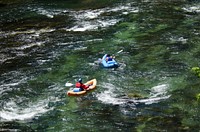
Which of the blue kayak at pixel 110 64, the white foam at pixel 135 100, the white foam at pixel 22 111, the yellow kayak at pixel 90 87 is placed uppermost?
the blue kayak at pixel 110 64

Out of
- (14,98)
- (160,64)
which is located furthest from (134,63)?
(14,98)

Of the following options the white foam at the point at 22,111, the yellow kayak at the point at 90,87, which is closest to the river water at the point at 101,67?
the white foam at the point at 22,111

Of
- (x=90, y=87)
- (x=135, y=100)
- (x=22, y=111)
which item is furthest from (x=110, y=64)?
(x=22, y=111)

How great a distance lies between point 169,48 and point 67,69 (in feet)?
16.9

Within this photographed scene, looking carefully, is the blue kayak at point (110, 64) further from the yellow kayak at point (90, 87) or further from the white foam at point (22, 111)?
the white foam at point (22, 111)

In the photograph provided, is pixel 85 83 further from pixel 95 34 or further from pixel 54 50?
pixel 95 34

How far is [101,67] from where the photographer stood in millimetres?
16906

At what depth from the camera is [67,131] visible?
1196cm

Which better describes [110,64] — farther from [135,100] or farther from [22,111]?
[22,111]

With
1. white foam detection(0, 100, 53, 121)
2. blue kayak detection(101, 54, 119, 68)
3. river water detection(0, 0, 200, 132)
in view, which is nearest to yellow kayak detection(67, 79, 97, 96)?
river water detection(0, 0, 200, 132)

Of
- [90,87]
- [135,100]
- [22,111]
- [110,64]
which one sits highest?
[110,64]

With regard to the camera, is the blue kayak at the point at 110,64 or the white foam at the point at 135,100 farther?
the blue kayak at the point at 110,64

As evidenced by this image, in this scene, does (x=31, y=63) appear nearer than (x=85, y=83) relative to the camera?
No

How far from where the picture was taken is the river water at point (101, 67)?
12602mm
